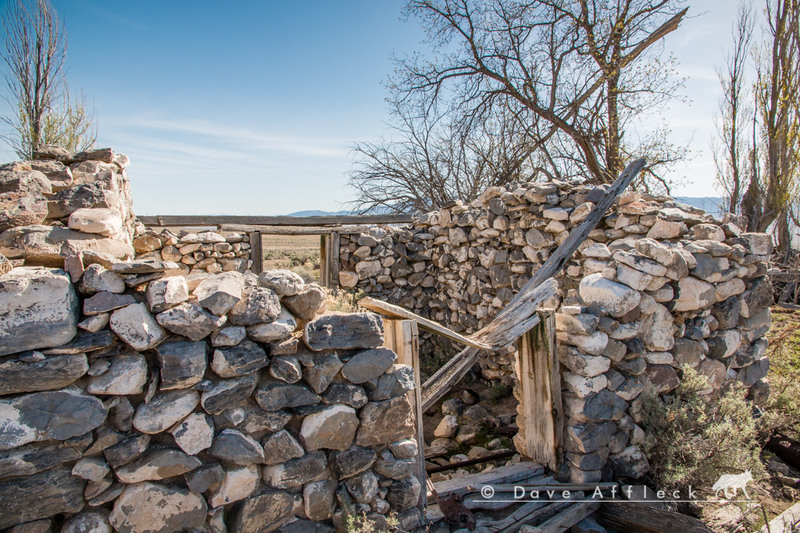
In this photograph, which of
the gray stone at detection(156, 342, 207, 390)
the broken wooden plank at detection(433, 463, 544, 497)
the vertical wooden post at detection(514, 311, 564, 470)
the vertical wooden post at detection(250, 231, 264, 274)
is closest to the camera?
the gray stone at detection(156, 342, 207, 390)

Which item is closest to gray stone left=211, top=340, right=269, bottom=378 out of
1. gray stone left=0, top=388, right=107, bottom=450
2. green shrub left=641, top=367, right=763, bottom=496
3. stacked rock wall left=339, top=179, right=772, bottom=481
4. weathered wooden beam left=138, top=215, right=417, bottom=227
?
gray stone left=0, top=388, right=107, bottom=450

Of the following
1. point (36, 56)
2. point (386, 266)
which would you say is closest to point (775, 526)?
point (386, 266)

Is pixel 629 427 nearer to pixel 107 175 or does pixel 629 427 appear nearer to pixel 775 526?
pixel 775 526

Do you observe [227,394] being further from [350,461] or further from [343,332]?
[350,461]

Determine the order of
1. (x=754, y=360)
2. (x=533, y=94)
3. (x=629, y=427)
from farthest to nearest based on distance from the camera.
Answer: (x=533, y=94) → (x=754, y=360) → (x=629, y=427)

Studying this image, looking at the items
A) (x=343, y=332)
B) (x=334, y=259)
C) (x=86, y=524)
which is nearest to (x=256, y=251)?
(x=334, y=259)

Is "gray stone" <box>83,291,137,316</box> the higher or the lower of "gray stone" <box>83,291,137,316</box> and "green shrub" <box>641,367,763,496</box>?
the higher

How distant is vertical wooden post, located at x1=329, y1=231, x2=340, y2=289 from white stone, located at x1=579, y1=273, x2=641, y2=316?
192 inches

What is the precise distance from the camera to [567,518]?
9.99ft

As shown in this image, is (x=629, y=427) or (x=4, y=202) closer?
(x=4, y=202)

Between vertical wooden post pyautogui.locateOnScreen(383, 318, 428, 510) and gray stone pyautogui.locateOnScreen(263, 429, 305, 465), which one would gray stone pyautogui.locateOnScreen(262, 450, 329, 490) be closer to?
gray stone pyautogui.locateOnScreen(263, 429, 305, 465)

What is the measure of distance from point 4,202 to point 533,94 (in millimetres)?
10701

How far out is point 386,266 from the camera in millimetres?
7699

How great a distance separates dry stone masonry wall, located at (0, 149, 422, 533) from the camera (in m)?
1.87
